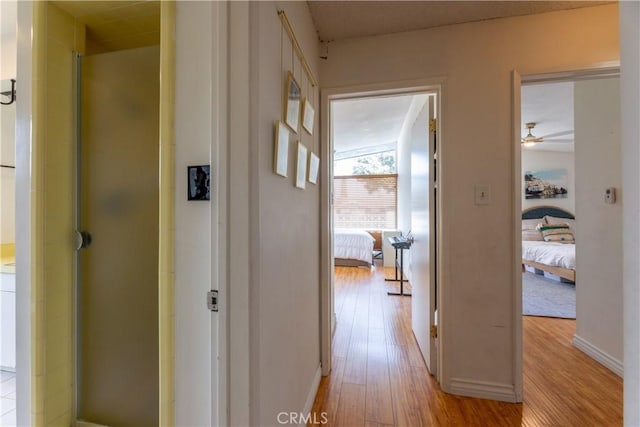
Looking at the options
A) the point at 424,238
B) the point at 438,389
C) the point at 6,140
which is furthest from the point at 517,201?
the point at 6,140

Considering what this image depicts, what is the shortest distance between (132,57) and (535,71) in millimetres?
2250

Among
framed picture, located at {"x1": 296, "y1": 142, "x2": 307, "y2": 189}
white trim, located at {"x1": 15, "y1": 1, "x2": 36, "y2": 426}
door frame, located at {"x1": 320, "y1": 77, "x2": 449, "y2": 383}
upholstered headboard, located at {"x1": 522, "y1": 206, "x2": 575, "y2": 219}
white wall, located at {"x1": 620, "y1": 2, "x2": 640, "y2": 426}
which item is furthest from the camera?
upholstered headboard, located at {"x1": 522, "y1": 206, "x2": 575, "y2": 219}

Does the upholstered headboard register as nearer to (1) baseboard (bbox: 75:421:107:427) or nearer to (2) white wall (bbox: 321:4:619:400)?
(2) white wall (bbox: 321:4:619:400)

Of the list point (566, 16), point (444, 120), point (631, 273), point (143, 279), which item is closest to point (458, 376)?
point (631, 273)

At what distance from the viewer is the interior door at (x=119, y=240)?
3.76 ft

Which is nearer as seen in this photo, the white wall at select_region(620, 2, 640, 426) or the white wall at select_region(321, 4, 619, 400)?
the white wall at select_region(620, 2, 640, 426)

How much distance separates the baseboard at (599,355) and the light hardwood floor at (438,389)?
5 centimetres

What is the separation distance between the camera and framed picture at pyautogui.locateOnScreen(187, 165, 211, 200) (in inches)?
34.7

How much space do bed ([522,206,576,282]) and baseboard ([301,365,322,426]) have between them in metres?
3.93

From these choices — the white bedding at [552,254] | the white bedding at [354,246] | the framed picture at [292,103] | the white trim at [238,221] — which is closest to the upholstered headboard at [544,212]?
the white bedding at [552,254]

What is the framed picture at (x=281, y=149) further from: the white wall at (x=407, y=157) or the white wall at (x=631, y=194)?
the white wall at (x=407, y=157)

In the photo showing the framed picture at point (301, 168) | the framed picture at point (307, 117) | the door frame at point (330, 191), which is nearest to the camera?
the framed picture at point (301, 168)

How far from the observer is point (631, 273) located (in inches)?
28.5

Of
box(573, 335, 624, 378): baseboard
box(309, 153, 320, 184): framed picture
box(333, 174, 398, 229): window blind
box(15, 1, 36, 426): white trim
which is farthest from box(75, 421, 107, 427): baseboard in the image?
box(333, 174, 398, 229): window blind
